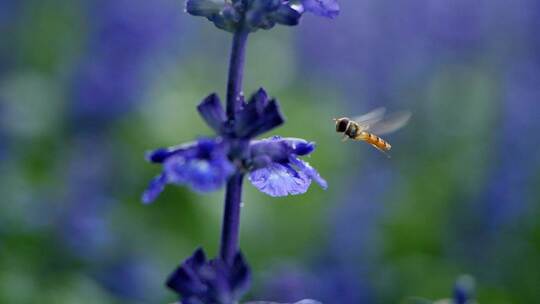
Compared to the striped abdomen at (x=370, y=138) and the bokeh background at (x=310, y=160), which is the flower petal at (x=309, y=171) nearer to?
the striped abdomen at (x=370, y=138)

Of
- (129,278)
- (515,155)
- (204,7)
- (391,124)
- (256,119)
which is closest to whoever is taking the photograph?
(256,119)

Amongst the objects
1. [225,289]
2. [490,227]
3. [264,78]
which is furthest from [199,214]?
[225,289]

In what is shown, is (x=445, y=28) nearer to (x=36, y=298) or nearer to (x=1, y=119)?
(x=1, y=119)

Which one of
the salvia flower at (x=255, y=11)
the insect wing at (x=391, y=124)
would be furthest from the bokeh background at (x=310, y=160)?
the salvia flower at (x=255, y=11)

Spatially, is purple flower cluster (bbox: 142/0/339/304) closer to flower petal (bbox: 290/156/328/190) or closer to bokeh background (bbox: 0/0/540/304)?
flower petal (bbox: 290/156/328/190)

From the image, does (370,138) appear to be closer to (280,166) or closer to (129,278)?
(280,166)

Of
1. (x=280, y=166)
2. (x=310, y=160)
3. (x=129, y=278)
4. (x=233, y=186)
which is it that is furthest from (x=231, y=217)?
(x=310, y=160)
